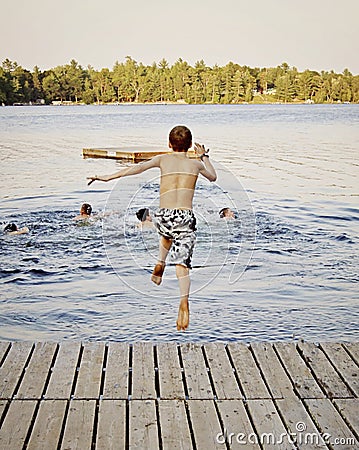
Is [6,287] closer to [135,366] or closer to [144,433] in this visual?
[135,366]

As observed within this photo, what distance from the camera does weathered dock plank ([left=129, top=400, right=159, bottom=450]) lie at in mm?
3240

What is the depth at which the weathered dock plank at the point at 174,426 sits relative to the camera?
3230 mm

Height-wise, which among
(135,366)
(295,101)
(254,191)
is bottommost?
(295,101)

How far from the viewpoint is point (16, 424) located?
11.1 ft

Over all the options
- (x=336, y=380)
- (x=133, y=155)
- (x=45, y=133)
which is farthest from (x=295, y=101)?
(x=336, y=380)

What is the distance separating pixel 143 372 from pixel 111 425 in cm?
65

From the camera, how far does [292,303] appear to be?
23.1ft

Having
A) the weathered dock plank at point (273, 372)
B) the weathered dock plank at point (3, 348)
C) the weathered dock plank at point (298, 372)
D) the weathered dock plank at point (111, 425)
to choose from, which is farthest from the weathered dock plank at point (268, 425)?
the weathered dock plank at point (3, 348)

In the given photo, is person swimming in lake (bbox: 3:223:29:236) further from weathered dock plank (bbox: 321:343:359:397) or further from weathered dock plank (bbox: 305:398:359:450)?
weathered dock plank (bbox: 305:398:359:450)

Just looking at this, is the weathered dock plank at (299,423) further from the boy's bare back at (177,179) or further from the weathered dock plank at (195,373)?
the boy's bare back at (177,179)

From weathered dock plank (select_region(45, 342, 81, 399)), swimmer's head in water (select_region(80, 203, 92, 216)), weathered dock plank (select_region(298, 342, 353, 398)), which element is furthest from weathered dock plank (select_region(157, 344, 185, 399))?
swimmer's head in water (select_region(80, 203, 92, 216))

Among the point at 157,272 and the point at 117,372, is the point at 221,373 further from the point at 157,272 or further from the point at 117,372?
the point at 157,272

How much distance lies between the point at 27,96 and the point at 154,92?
1392cm

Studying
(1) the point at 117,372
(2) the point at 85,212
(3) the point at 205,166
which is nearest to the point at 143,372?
(1) the point at 117,372
